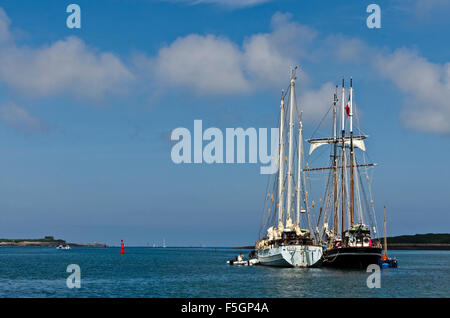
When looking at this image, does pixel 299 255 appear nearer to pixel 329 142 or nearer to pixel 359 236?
pixel 359 236

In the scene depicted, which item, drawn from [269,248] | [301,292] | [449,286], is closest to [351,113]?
[269,248]

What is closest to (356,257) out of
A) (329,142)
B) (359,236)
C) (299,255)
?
(359,236)

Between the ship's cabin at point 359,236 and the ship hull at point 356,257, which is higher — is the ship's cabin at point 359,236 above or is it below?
above

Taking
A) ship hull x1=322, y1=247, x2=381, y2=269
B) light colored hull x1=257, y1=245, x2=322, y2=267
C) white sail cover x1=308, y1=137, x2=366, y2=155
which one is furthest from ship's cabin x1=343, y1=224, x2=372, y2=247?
white sail cover x1=308, y1=137, x2=366, y2=155

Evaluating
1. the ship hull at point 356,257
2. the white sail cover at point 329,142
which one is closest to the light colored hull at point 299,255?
the ship hull at point 356,257

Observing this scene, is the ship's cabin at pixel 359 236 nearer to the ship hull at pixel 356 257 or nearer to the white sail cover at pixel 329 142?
the ship hull at pixel 356 257

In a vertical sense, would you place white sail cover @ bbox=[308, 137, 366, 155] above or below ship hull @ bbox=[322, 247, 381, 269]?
above

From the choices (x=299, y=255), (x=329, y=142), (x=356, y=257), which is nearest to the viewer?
(x=356, y=257)

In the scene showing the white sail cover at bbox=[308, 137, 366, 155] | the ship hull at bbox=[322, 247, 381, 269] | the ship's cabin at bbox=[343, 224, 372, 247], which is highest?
the white sail cover at bbox=[308, 137, 366, 155]

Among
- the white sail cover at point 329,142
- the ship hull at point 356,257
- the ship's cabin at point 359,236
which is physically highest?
the white sail cover at point 329,142

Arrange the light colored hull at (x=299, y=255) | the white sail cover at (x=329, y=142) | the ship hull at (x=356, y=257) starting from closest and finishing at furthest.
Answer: the ship hull at (x=356, y=257)
the light colored hull at (x=299, y=255)
the white sail cover at (x=329, y=142)

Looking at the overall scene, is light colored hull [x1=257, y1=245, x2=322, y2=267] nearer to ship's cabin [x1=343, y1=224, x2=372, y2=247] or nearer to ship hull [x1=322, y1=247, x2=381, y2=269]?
ship hull [x1=322, y1=247, x2=381, y2=269]
